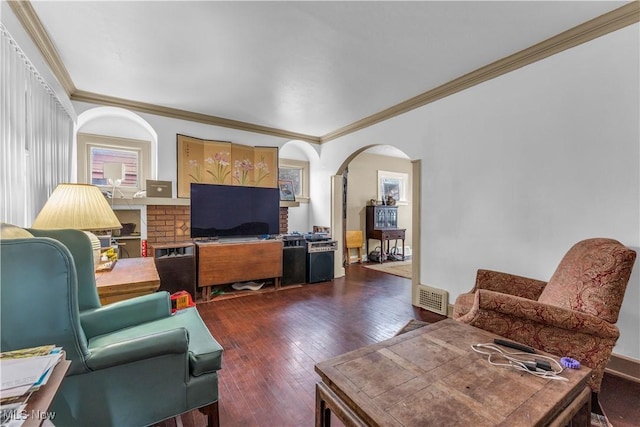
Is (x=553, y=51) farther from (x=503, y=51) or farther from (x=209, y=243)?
(x=209, y=243)

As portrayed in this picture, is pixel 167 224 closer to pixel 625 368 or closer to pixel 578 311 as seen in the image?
pixel 578 311

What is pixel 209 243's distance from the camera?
359cm

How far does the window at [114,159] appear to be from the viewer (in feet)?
11.7

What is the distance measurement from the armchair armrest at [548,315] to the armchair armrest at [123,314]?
6.56ft

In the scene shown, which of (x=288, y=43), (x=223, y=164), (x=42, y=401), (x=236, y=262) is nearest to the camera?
(x=42, y=401)

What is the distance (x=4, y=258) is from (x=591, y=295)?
264 centimetres

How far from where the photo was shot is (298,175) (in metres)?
5.41

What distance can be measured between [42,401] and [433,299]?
3234 mm

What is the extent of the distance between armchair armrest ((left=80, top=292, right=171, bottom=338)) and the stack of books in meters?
0.77

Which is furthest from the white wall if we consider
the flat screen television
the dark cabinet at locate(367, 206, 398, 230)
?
the dark cabinet at locate(367, 206, 398, 230)

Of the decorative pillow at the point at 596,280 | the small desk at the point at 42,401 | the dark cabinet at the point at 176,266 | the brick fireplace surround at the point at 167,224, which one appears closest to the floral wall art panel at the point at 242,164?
the brick fireplace surround at the point at 167,224

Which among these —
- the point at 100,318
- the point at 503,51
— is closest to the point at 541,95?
the point at 503,51

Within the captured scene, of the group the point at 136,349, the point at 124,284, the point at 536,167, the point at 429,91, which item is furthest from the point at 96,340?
the point at 429,91

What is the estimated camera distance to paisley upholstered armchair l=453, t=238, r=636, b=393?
1.42 meters
